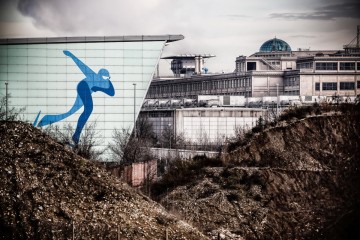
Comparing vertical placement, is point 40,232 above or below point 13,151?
below

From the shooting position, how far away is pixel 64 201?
14422mm

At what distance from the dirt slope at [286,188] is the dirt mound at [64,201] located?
2.13 m

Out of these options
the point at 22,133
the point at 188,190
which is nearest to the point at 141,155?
the point at 188,190

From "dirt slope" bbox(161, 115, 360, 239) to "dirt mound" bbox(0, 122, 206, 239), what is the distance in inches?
83.7

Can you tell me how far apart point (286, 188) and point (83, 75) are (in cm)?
1553

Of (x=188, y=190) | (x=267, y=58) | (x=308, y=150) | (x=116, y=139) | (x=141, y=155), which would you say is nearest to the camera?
(x=188, y=190)

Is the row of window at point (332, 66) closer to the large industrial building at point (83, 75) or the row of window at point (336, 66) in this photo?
the row of window at point (336, 66)

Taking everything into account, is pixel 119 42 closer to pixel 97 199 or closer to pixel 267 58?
pixel 97 199

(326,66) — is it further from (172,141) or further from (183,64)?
(172,141)

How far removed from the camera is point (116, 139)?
1218 inches

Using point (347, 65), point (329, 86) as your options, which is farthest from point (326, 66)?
point (329, 86)

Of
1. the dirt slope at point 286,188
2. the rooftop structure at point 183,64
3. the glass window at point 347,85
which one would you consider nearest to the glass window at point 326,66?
the glass window at point 347,85

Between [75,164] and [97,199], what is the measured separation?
87 cm

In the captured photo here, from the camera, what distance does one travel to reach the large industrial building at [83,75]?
108 feet
